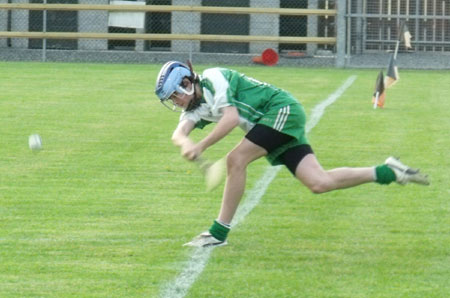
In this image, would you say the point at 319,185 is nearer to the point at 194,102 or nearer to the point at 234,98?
the point at 234,98

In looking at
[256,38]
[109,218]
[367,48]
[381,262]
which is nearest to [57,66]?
[256,38]

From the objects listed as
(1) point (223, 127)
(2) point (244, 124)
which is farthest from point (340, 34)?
(1) point (223, 127)

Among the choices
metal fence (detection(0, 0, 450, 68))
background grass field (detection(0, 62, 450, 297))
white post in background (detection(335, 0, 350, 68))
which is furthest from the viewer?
metal fence (detection(0, 0, 450, 68))

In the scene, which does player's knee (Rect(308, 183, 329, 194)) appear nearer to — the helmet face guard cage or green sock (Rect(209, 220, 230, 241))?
green sock (Rect(209, 220, 230, 241))

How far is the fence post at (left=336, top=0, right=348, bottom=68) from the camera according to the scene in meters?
29.0

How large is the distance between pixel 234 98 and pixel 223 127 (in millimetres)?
326

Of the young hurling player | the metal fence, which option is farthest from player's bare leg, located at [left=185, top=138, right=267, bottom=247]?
the metal fence

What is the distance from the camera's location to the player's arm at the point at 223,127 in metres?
7.58

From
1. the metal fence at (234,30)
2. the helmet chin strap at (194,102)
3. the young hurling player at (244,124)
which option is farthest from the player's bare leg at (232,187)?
the metal fence at (234,30)

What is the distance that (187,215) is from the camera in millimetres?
9523

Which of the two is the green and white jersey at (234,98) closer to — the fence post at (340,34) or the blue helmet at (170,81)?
the blue helmet at (170,81)

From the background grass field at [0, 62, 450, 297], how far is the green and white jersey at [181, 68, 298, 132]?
0.94 m

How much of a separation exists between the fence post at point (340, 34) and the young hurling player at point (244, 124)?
69.0 ft

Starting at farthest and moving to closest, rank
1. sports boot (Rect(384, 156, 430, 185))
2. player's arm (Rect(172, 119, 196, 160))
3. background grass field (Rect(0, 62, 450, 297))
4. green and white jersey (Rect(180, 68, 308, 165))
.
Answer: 1. sports boot (Rect(384, 156, 430, 185))
2. green and white jersey (Rect(180, 68, 308, 165))
3. player's arm (Rect(172, 119, 196, 160))
4. background grass field (Rect(0, 62, 450, 297))
